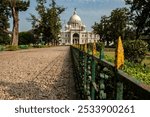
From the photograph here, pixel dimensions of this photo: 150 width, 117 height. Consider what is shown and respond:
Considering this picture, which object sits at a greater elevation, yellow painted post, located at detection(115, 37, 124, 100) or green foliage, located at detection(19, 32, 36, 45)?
yellow painted post, located at detection(115, 37, 124, 100)

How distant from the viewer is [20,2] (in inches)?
2867

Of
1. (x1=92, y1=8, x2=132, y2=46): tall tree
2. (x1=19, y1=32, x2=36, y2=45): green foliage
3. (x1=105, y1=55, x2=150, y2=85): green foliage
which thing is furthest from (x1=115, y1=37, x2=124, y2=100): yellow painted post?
(x1=19, y1=32, x2=36, y2=45): green foliage

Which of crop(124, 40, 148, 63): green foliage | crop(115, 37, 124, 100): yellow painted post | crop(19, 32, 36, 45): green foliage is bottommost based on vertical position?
crop(19, 32, 36, 45): green foliage

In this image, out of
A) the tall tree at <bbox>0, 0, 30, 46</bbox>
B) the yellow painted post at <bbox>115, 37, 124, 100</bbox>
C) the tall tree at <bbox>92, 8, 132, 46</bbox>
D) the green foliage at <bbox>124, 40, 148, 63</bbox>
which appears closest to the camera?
the yellow painted post at <bbox>115, 37, 124, 100</bbox>

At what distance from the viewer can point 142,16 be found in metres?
81.1

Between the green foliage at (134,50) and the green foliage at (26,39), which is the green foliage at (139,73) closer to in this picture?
the green foliage at (134,50)

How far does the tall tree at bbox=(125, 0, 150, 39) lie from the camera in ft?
262

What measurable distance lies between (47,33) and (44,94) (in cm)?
10370

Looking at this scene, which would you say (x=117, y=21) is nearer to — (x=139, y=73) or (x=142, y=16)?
(x=142, y=16)

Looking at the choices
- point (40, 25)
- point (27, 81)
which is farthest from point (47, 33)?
point (27, 81)

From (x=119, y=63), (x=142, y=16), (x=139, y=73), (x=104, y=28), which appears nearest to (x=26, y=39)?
(x=104, y=28)

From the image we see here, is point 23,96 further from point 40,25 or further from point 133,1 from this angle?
point 40,25

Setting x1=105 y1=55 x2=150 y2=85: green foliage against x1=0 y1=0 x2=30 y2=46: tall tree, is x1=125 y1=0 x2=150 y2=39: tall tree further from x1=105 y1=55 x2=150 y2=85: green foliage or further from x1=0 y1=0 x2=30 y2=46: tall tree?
x1=105 y1=55 x2=150 y2=85: green foliage

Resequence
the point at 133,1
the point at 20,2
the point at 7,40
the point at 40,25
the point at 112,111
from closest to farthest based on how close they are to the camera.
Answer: the point at 112,111 < the point at 20,2 < the point at 133,1 < the point at 40,25 < the point at 7,40
